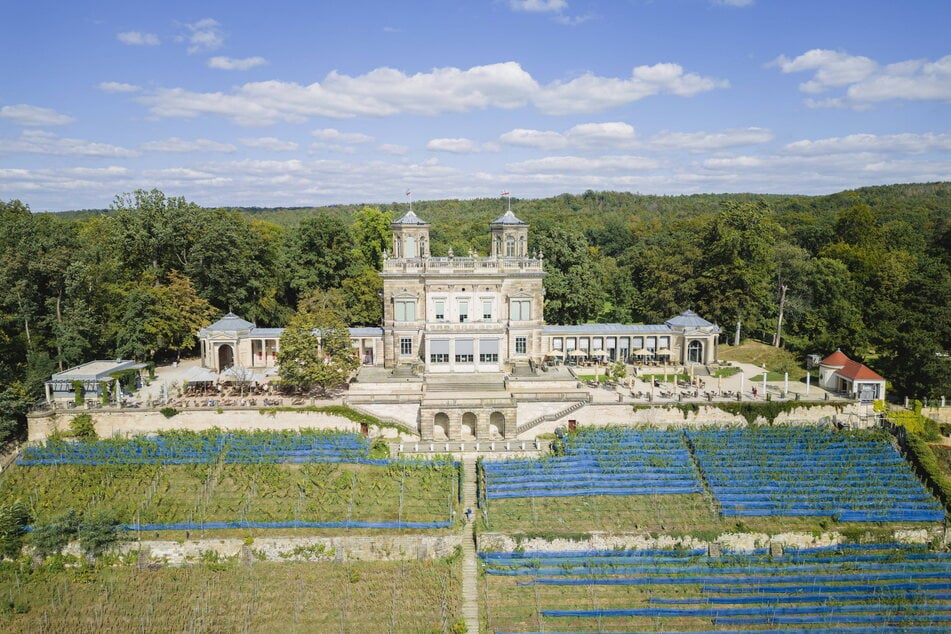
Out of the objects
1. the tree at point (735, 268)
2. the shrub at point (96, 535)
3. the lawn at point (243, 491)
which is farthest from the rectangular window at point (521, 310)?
the shrub at point (96, 535)

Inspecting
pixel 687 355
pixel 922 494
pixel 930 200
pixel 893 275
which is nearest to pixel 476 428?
pixel 687 355

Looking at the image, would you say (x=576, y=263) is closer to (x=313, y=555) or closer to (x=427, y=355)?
(x=427, y=355)

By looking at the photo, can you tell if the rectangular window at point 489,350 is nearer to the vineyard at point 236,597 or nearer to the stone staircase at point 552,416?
the stone staircase at point 552,416

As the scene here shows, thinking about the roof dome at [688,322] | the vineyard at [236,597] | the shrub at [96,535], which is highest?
the roof dome at [688,322]

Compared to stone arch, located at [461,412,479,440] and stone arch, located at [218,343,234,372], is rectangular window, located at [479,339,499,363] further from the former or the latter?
stone arch, located at [218,343,234,372]

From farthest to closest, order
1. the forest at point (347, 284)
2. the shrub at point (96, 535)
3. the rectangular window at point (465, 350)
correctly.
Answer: the rectangular window at point (465, 350) < the forest at point (347, 284) < the shrub at point (96, 535)

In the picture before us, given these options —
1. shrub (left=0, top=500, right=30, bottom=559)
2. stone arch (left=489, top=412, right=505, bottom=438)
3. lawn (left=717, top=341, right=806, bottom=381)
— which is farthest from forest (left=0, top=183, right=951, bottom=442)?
stone arch (left=489, top=412, right=505, bottom=438)

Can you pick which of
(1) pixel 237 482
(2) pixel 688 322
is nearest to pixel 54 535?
(1) pixel 237 482
